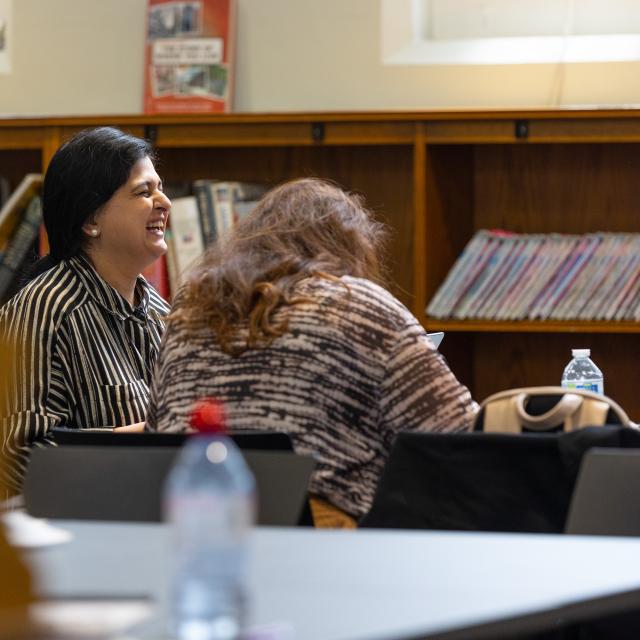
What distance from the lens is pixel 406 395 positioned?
1967mm

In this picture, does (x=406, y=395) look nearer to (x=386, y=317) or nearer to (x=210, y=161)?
(x=386, y=317)

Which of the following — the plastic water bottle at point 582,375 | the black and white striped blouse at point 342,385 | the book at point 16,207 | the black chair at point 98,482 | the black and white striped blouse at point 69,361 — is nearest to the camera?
the black chair at point 98,482

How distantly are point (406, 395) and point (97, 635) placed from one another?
1012 millimetres

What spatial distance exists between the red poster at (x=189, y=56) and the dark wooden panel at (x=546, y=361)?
107 centimetres

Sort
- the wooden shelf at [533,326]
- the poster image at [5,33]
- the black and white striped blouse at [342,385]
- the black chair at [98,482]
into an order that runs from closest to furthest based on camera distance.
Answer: the black chair at [98,482]
the black and white striped blouse at [342,385]
the wooden shelf at [533,326]
the poster image at [5,33]

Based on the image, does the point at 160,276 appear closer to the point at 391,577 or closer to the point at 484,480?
the point at 484,480

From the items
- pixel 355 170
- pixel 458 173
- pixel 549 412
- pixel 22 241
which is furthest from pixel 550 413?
pixel 22 241

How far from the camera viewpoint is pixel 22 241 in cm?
399

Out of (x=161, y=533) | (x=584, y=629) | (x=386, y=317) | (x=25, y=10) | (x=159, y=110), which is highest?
(x=25, y=10)

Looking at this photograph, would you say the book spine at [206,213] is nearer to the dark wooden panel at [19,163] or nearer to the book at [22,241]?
the book at [22,241]

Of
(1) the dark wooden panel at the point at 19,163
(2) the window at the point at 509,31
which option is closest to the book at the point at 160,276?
(1) the dark wooden panel at the point at 19,163

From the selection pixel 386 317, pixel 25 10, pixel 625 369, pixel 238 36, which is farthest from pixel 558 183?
pixel 386 317

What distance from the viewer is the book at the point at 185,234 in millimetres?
3869

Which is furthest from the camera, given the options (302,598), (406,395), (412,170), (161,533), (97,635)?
(412,170)
